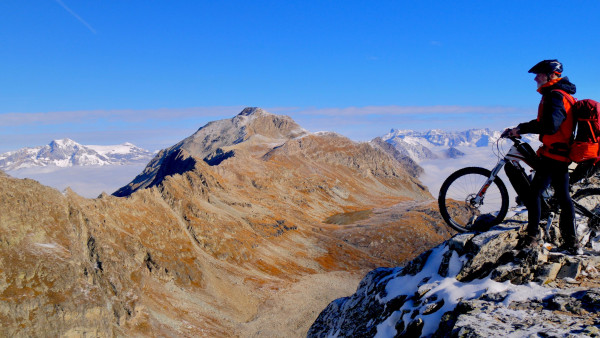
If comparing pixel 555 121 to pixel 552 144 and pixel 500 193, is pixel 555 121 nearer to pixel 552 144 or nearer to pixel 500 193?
pixel 552 144

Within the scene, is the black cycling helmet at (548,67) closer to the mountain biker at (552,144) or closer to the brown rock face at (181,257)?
the mountain biker at (552,144)

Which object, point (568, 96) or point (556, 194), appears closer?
point (568, 96)

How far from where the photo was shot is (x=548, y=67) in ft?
34.3

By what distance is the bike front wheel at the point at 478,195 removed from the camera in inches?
492

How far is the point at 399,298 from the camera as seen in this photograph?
13.7m

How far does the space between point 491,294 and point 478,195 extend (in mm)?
3600

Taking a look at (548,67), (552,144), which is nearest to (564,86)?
(548,67)

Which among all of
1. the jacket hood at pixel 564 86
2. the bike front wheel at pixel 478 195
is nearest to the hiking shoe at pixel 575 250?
the bike front wheel at pixel 478 195

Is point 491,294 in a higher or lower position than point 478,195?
lower

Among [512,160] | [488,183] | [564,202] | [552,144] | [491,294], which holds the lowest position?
[491,294]

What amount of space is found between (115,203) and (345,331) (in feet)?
259

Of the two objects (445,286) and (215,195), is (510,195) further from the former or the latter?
(215,195)

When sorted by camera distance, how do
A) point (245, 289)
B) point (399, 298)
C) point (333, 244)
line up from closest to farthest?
point (399, 298) → point (245, 289) → point (333, 244)

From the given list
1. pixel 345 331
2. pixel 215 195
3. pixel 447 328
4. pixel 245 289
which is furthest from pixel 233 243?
pixel 447 328
